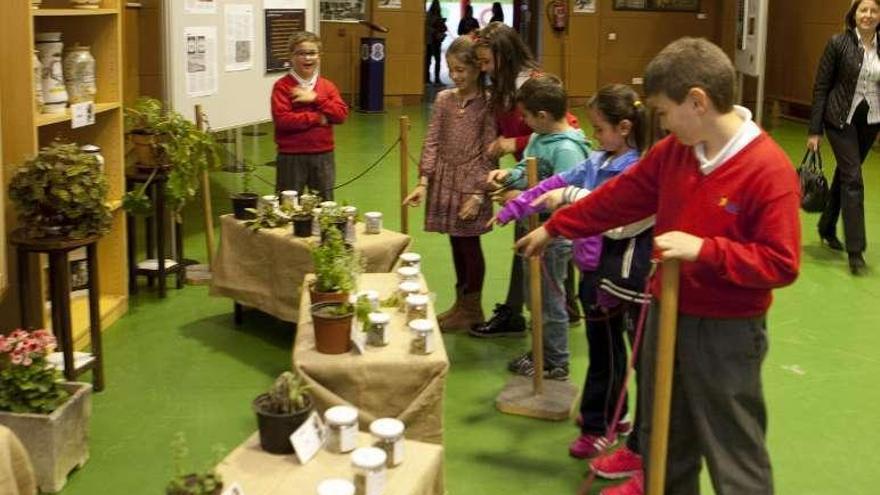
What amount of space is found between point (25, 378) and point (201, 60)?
3004mm

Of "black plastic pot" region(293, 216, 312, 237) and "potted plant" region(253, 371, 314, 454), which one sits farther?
"black plastic pot" region(293, 216, 312, 237)

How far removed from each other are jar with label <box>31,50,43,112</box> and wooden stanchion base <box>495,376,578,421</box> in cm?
207

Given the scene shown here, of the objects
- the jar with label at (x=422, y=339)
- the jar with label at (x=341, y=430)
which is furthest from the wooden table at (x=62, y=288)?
the jar with label at (x=341, y=430)

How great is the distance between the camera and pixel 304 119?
523 cm

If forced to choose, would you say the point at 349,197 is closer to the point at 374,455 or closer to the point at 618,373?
the point at 618,373

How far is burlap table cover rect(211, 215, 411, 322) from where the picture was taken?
4.28 metres

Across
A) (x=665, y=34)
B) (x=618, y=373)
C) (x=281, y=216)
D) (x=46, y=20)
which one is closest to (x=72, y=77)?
(x=46, y=20)

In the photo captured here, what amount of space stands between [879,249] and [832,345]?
1949 mm

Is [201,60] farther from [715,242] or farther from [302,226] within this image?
[715,242]

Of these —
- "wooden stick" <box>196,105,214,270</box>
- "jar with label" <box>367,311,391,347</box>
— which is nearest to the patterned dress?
"wooden stick" <box>196,105,214,270</box>

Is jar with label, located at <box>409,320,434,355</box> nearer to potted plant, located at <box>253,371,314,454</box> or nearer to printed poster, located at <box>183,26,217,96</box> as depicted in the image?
potted plant, located at <box>253,371,314,454</box>

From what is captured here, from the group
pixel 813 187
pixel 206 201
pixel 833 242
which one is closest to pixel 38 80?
pixel 206 201

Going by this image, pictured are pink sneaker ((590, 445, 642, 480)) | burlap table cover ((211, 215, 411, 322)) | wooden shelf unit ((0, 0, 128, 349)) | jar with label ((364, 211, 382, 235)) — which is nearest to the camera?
pink sneaker ((590, 445, 642, 480))

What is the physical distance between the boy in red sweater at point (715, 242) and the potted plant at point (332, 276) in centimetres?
105
